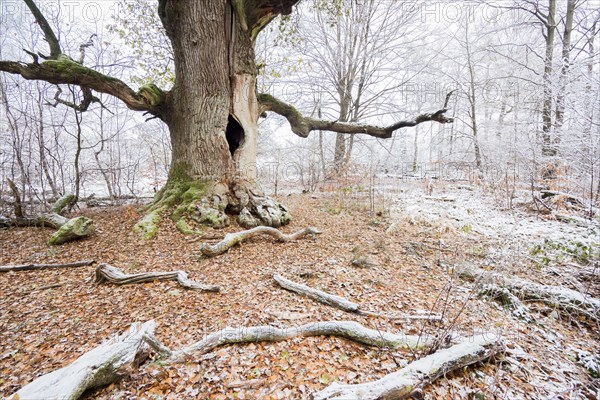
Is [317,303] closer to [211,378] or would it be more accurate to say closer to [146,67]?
[211,378]

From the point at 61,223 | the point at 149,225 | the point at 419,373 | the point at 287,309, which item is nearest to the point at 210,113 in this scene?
the point at 149,225

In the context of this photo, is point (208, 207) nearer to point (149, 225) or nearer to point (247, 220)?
point (247, 220)

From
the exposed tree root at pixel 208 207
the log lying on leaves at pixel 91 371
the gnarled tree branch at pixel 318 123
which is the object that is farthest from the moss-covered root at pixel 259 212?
the log lying on leaves at pixel 91 371

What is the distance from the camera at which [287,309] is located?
2.62m

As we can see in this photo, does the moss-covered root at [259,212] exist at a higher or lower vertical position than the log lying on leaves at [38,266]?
higher

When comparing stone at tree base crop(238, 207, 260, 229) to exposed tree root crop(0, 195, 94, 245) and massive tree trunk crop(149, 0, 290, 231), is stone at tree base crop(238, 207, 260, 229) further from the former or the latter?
exposed tree root crop(0, 195, 94, 245)

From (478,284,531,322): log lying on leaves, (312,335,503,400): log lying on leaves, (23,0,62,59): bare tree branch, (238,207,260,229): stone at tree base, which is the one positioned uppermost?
(23,0,62,59): bare tree branch

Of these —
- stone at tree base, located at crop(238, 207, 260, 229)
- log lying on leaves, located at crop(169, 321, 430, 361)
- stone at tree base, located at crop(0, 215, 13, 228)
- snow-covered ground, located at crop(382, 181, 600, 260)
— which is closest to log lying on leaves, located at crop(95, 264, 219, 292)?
log lying on leaves, located at crop(169, 321, 430, 361)

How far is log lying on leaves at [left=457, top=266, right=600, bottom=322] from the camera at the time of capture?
277 cm

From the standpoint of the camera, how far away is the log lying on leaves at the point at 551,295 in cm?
277

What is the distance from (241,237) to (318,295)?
A: 1962 mm

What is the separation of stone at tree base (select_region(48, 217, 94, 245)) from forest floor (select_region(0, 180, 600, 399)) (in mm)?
155

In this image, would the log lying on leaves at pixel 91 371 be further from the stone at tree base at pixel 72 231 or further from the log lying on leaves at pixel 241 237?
the stone at tree base at pixel 72 231

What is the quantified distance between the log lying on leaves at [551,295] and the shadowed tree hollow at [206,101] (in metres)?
3.86
